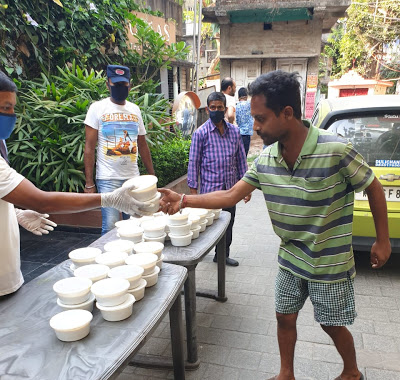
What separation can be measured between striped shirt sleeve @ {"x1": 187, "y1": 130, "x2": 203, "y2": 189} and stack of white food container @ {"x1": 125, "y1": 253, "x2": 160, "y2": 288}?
77.8 inches

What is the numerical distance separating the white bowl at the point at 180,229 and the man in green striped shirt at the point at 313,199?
2.18 ft

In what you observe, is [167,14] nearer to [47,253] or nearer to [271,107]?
[47,253]

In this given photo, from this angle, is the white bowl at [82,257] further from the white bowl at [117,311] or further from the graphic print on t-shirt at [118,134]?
the graphic print on t-shirt at [118,134]

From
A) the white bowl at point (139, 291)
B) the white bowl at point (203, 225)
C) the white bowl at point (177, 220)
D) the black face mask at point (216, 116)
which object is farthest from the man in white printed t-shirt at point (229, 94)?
the white bowl at point (139, 291)

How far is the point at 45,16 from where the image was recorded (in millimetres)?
5730

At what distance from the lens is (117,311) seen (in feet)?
4.85

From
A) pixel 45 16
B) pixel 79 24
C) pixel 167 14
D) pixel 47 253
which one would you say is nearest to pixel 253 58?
pixel 167 14

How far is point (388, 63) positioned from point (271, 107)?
21609mm

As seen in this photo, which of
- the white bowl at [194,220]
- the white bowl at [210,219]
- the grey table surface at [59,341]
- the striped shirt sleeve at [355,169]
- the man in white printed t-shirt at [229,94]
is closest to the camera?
the grey table surface at [59,341]

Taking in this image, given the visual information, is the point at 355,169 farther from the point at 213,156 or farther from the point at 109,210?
the point at 109,210

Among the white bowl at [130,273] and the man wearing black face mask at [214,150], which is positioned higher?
the man wearing black face mask at [214,150]

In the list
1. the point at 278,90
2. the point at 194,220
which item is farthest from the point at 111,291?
the point at 278,90

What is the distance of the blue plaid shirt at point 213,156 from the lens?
147 inches

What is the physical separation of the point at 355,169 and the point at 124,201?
1.28 m
